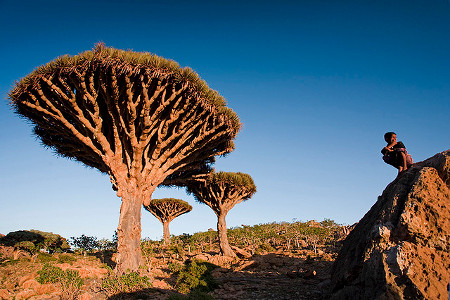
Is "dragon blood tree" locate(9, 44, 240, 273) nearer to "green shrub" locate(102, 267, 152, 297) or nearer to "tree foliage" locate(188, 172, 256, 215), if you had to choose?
"green shrub" locate(102, 267, 152, 297)

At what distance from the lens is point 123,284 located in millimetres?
6711

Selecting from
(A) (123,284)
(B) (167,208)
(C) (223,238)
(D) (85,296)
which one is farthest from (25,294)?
(B) (167,208)

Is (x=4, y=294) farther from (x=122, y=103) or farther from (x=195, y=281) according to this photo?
(x=122, y=103)

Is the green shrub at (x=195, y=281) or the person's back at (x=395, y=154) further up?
the person's back at (x=395, y=154)

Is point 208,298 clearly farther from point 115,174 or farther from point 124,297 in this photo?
point 115,174

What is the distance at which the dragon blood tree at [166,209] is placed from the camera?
3059cm

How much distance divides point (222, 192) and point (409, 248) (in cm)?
1447

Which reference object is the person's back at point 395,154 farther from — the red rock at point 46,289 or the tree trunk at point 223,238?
the tree trunk at point 223,238

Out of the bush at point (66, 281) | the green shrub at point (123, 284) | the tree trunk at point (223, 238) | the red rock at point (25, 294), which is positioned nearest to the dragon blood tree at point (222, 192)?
the tree trunk at point (223, 238)

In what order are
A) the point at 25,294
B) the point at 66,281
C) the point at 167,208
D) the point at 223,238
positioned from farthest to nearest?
the point at 167,208 < the point at 223,238 < the point at 25,294 < the point at 66,281

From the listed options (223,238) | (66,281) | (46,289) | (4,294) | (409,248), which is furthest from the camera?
(223,238)

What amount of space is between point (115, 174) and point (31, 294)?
13.0 feet

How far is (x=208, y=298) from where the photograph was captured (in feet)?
18.9

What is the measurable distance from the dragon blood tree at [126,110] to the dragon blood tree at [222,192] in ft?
23.3
